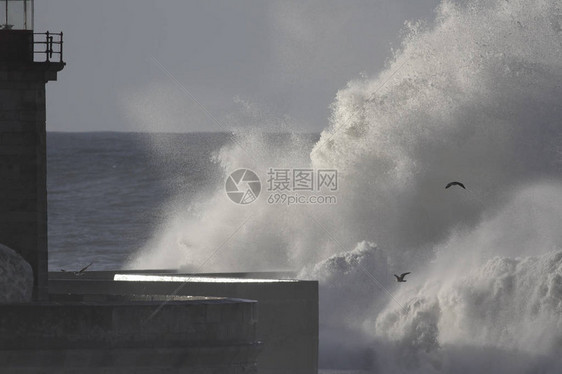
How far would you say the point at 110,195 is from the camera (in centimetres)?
8138

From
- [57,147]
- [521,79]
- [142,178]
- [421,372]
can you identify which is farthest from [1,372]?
[57,147]

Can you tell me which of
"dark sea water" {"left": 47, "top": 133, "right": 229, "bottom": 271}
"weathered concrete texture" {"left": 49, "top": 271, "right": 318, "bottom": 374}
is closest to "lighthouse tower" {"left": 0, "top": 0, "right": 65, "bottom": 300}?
"weathered concrete texture" {"left": 49, "top": 271, "right": 318, "bottom": 374}

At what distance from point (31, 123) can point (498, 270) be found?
11757 mm

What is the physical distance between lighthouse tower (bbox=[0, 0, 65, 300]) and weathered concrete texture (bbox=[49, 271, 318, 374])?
4.19 metres

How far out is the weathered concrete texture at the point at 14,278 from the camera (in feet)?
57.6

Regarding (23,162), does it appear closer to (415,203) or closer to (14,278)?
(14,278)

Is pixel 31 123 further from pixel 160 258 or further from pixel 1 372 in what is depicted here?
pixel 160 258

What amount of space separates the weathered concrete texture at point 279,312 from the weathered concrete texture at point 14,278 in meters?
4.35

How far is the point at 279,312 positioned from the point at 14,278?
17.8 feet

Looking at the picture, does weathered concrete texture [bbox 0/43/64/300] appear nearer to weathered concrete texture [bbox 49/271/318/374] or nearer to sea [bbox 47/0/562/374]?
weathered concrete texture [bbox 49/271/318/374]

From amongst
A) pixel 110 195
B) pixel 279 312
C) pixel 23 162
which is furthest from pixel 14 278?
pixel 110 195

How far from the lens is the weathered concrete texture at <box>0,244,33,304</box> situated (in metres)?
17.6

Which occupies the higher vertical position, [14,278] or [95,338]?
[14,278]

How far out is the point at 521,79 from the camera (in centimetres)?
3888
